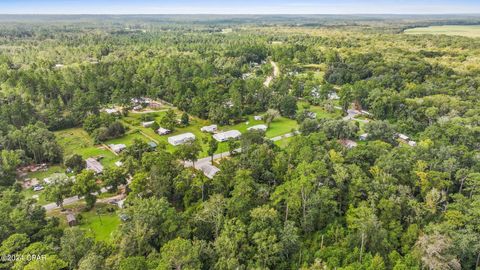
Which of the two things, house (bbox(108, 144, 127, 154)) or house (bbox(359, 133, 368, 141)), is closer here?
house (bbox(108, 144, 127, 154))

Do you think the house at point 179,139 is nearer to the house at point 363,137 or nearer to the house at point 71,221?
the house at point 71,221

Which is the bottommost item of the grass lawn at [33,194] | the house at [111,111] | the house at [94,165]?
the grass lawn at [33,194]

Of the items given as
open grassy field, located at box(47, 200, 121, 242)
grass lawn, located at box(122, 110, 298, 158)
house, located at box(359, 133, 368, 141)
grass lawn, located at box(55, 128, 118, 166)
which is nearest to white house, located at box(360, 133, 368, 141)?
house, located at box(359, 133, 368, 141)

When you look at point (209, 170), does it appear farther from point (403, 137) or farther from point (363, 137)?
point (403, 137)

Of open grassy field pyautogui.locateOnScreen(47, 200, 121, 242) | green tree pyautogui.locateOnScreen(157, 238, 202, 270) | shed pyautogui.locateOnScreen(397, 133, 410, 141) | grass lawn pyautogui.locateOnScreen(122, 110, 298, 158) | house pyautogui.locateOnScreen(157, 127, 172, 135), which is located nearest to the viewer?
green tree pyautogui.locateOnScreen(157, 238, 202, 270)

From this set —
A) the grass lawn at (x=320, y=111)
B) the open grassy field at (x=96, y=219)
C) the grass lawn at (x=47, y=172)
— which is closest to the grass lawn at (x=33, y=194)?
the open grassy field at (x=96, y=219)

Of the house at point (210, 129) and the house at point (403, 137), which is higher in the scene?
the house at point (210, 129)

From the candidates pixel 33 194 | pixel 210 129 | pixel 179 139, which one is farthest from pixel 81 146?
pixel 210 129

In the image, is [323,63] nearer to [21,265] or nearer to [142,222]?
[142,222]

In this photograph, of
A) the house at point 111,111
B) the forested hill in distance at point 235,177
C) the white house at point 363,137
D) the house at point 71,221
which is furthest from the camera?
the house at point 111,111

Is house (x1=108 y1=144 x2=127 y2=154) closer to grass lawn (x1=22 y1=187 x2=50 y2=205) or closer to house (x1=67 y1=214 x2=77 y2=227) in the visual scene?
grass lawn (x1=22 y1=187 x2=50 y2=205)
